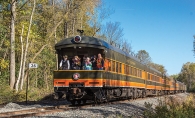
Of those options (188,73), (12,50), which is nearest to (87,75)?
(12,50)

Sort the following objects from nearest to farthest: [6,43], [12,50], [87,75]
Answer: [87,75] → [12,50] → [6,43]

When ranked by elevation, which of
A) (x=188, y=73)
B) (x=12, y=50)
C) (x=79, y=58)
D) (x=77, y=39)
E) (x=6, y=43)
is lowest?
(x=79, y=58)

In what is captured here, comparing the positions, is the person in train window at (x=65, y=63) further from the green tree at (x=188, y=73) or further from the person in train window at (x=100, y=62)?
the green tree at (x=188, y=73)

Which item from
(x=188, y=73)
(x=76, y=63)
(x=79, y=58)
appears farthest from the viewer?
(x=188, y=73)

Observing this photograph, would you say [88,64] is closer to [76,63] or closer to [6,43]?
[76,63]

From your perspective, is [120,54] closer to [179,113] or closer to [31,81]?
[179,113]

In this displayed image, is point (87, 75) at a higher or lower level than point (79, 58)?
lower

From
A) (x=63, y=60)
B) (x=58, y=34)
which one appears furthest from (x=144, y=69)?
(x=58, y=34)

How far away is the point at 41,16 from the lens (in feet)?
96.6

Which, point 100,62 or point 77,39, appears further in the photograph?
point 77,39

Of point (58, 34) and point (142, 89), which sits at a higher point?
point (58, 34)

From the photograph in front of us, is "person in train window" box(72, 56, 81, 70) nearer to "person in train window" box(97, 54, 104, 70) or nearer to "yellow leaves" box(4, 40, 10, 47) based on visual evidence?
"person in train window" box(97, 54, 104, 70)

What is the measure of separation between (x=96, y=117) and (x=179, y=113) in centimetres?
260

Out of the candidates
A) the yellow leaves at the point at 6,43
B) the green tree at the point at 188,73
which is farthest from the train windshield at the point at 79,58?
the green tree at the point at 188,73
